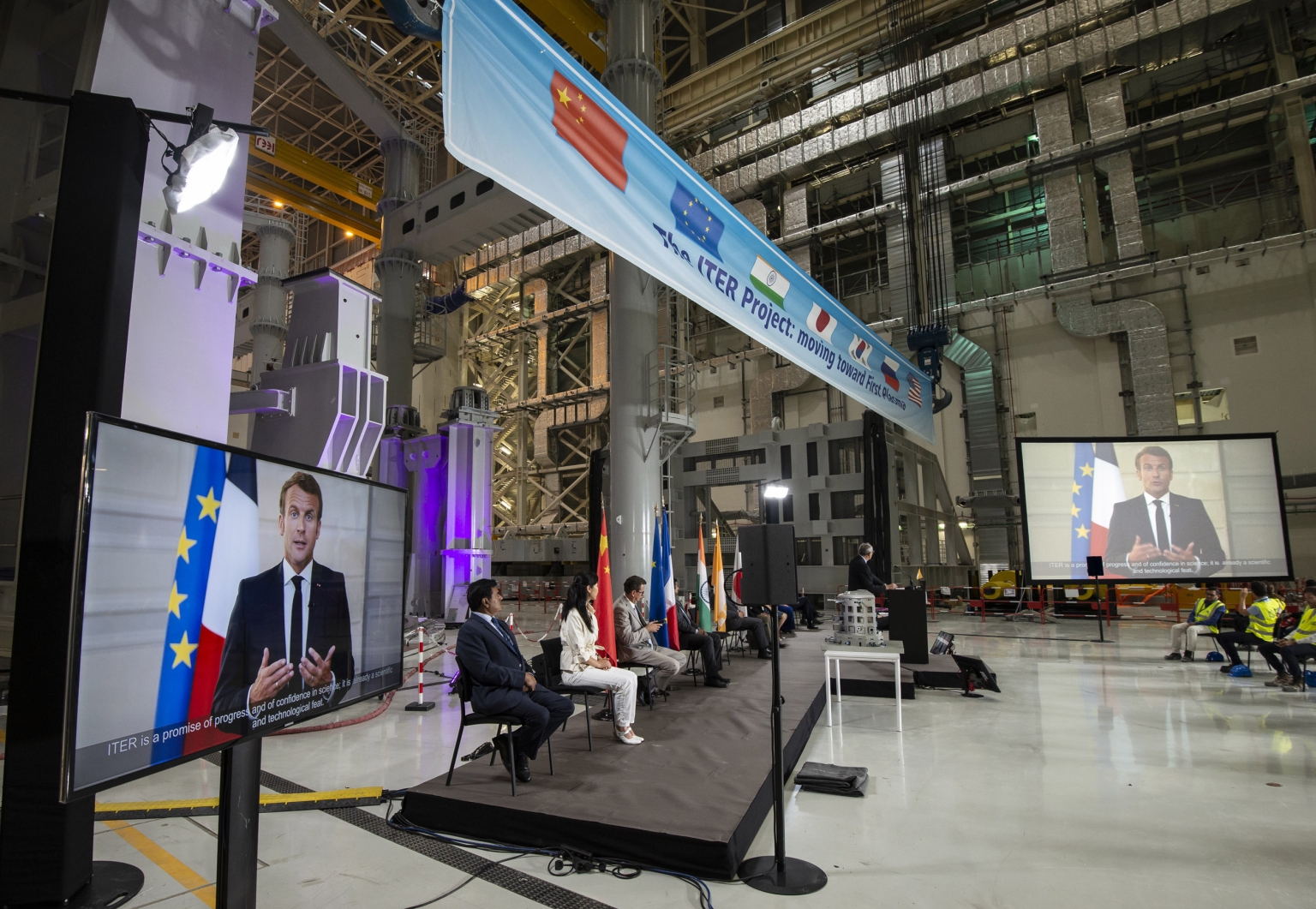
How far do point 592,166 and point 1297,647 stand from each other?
9.00 meters

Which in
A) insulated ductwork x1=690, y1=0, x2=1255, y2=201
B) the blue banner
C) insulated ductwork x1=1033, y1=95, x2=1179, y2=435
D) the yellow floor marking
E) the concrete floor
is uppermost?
insulated ductwork x1=690, y1=0, x2=1255, y2=201

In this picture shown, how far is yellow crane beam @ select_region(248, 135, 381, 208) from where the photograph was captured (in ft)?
50.4

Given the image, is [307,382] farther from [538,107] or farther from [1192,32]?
[1192,32]

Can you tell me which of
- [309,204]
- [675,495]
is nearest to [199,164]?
[675,495]

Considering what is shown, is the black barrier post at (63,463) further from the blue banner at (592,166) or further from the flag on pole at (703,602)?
the flag on pole at (703,602)

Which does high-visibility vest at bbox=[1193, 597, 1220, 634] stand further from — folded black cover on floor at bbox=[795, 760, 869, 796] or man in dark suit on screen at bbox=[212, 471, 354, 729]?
man in dark suit on screen at bbox=[212, 471, 354, 729]

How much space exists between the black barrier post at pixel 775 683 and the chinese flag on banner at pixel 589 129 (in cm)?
183

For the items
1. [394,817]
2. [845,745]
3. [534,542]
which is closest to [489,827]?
[394,817]

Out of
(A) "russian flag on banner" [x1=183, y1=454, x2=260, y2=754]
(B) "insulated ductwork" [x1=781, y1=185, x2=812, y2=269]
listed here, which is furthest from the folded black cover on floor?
(B) "insulated ductwork" [x1=781, y1=185, x2=812, y2=269]

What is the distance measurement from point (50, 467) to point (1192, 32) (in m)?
20.2

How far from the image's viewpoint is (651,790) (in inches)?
155

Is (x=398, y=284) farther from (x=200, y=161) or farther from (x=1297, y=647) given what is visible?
(x=1297, y=647)

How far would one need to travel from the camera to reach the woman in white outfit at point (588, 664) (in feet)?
16.5

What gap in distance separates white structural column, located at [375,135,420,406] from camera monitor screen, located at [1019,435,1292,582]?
12.4 m
